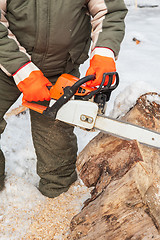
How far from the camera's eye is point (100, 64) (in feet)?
5.05

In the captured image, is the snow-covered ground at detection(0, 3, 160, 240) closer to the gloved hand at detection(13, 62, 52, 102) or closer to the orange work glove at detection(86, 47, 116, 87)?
the orange work glove at detection(86, 47, 116, 87)

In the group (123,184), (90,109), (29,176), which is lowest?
(29,176)

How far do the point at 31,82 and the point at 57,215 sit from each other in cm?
101

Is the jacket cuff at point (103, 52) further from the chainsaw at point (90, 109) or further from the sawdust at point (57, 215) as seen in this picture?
the sawdust at point (57, 215)

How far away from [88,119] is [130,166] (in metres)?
0.33

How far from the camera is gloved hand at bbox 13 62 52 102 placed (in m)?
1.51

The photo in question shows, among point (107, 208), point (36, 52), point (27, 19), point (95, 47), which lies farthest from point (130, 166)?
point (27, 19)

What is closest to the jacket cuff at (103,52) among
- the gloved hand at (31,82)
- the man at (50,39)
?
the man at (50,39)

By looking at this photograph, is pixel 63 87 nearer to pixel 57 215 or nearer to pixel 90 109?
pixel 90 109

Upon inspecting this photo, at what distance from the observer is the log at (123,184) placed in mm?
1305

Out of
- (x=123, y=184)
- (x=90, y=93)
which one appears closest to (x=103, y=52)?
(x=90, y=93)

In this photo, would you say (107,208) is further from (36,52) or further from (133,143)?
(36,52)

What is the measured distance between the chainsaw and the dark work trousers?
402mm

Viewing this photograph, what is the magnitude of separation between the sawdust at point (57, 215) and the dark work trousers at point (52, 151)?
8 cm
